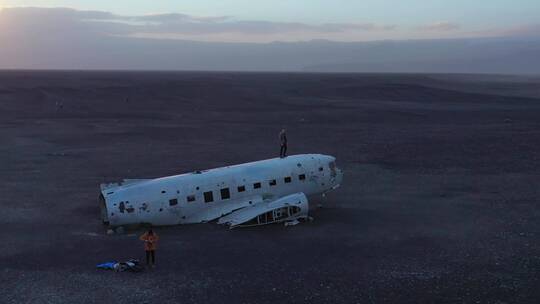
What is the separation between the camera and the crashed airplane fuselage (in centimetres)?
2791

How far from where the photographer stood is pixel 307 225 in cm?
2914

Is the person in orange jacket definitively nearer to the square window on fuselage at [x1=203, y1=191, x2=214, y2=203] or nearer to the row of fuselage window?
the row of fuselage window

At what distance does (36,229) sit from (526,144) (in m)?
47.7

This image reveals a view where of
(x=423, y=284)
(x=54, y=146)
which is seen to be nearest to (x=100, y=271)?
(x=423, y=284)

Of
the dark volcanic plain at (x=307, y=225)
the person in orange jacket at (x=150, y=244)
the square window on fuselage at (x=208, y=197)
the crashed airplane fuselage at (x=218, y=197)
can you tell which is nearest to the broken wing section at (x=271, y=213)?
the crashed airplane fuselage at (x=218, y=197)

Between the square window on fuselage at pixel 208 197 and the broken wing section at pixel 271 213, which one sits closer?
the broken wing section at pixel 271 213

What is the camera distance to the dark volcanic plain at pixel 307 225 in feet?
69.2

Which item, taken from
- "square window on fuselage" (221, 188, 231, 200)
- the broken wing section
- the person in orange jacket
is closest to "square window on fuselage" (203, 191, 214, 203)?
"square window on fuselage" (221, 188, 231, 200)

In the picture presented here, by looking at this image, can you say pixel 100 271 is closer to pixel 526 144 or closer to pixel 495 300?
pixel 495 300

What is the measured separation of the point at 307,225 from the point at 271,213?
7.40 ft

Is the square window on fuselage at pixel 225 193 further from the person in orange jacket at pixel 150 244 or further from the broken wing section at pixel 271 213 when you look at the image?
the person in orange jacket at pixel 150 244

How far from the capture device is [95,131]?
66.6 meters

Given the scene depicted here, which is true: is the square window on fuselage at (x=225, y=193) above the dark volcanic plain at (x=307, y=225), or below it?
above

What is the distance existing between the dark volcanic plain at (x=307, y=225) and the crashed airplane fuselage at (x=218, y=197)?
2.71 feet
